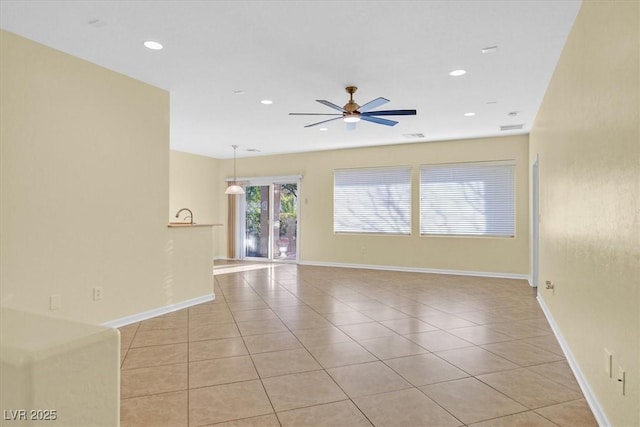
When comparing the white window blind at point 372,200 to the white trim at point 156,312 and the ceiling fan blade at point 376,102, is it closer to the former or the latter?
the ceiling fan blade at point 376,102

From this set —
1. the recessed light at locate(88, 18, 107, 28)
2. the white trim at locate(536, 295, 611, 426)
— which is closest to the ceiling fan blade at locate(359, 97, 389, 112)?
the recessed light at locate(88, 18, 107, 28)

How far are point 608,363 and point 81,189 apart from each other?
14.1ft

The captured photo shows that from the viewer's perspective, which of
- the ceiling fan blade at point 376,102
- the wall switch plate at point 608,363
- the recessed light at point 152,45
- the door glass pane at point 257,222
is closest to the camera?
the wall switch plate at point 608,363

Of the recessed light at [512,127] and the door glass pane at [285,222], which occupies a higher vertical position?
the recessed light at [512,127]

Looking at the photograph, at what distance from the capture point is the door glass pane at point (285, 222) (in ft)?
31.4

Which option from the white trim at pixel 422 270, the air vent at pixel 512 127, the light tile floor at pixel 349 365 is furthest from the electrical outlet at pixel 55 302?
the air vent at pixel 512 127

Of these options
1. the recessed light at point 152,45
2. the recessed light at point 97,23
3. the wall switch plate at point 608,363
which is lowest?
the wall switch plate at point 608,363

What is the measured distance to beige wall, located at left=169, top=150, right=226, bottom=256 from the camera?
28.8ft

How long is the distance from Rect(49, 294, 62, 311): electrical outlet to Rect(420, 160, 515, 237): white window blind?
250 inches

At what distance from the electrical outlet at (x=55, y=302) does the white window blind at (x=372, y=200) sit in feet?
19.9

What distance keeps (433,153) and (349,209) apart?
7.19 feet

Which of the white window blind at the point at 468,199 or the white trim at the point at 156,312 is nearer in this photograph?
the white trim at the point at 156,312

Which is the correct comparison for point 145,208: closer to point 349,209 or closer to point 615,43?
point 615,43

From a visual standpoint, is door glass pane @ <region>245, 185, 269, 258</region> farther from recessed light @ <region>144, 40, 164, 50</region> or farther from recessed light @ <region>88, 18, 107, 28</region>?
recessed light @ <region>88, 18, 107, 28</region>
